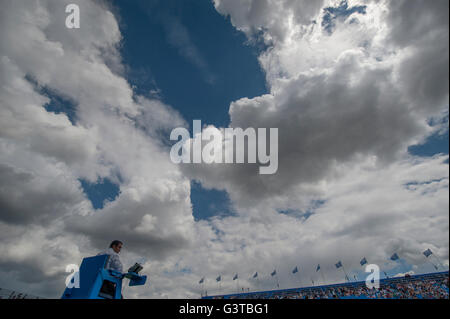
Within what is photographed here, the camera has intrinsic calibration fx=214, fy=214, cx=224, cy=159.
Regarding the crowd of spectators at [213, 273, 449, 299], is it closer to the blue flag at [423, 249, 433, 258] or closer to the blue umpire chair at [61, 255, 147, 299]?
the blue flag at [423, 249, 433, 258]

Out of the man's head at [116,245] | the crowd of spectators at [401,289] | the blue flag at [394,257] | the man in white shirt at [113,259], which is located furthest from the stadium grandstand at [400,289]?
the man in white shirt at [113,259]

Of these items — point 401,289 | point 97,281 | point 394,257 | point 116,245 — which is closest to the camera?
point 97,281

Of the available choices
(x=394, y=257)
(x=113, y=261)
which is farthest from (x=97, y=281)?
(x=394, y=257)

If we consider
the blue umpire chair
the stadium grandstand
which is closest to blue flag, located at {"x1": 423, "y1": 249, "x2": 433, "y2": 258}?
the stadium grandstand

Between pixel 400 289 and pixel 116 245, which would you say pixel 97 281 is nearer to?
pixel 116 245

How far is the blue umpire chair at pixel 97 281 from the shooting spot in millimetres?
4754

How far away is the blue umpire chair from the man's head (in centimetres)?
72

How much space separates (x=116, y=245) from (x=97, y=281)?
4.14 ft

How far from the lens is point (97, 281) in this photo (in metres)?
4.79

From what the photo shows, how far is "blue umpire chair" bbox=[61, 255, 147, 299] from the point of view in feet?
15.6

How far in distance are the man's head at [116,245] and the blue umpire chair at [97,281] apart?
720 millimetres
